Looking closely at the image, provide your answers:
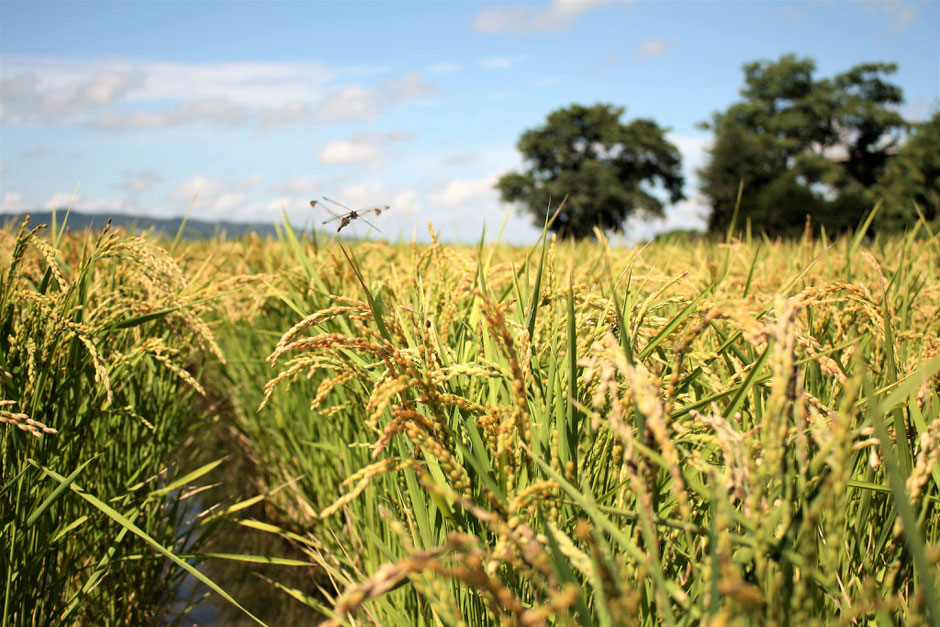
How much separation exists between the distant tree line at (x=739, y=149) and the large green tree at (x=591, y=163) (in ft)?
0.30

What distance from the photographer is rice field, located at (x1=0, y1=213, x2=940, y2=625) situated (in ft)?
2.25

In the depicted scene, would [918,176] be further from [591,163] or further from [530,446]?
[530,446]

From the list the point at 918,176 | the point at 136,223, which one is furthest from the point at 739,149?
the point at 136,223

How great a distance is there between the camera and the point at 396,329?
4.35 ft

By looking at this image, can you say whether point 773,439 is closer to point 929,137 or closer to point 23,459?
point 23,459

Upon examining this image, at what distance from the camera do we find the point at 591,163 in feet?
174

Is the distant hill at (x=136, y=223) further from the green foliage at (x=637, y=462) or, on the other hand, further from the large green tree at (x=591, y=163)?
the large green tree at (x=591, y=163)

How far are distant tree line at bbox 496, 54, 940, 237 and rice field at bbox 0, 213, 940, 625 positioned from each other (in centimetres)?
3924

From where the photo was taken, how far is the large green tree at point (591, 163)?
172 ft

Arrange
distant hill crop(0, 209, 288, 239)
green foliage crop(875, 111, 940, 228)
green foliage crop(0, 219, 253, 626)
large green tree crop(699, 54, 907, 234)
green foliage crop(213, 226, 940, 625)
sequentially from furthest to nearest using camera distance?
large green tree crop(699, 54, 907, 234) < green foliage crop(875, 111, 940, 228) < distant hill crop(0, 209, 288, 239) < green foliage crop(0, 219, 253, 626) < green foliage crop(213, 226, 940, 625)

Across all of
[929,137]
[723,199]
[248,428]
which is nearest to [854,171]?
[929,137]

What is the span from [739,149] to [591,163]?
50.3 feet

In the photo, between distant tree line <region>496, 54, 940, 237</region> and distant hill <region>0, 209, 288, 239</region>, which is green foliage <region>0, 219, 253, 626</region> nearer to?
distant hill <region>0, 209, 288, 239</region>

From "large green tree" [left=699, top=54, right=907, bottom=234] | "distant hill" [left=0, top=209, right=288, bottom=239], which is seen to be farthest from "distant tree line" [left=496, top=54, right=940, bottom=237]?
"distant hill" [left=0, top=209, right=288, bottom=239]
